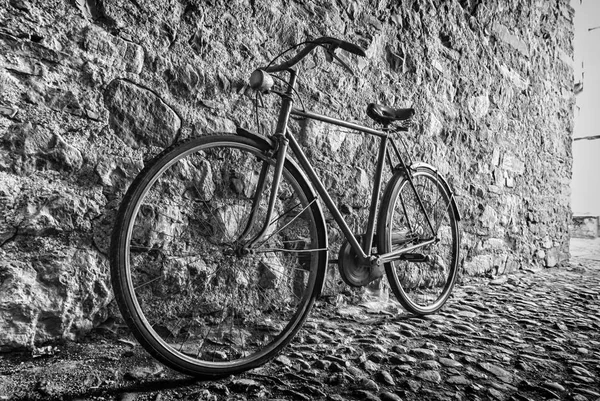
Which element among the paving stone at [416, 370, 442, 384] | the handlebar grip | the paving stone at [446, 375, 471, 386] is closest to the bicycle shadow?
the paving stone at [416, 370, 442, 384]

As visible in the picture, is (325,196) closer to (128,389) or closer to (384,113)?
(384,113)

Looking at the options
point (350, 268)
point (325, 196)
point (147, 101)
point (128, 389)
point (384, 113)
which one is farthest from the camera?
point (384, 113)

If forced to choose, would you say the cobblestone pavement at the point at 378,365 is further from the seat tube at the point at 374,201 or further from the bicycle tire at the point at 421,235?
the seat tube at the point at 374,201

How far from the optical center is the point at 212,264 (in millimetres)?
1953

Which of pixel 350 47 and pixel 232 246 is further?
pixel 350 47

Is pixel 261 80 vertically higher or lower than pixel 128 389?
higher

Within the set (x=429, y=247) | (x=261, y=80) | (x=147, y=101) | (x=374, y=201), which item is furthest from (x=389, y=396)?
(x=429, y=247)

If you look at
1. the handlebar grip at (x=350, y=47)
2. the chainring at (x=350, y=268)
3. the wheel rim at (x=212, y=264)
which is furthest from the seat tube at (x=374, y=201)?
the handlebar grip at (x=350, y=47)

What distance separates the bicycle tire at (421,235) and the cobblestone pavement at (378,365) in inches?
9.5

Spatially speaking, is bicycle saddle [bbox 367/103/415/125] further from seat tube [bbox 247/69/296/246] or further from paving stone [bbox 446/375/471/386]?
paving stone [bbox 446/375/471/386]

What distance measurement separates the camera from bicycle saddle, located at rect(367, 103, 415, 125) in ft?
7.35

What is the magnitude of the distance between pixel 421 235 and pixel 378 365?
1.15 m

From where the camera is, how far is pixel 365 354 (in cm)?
180

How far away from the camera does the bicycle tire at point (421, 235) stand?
2.40 meters
